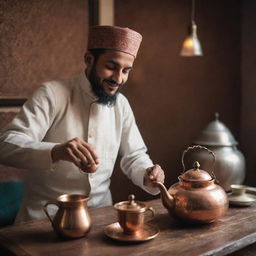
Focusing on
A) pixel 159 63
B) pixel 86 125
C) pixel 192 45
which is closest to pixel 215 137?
pixel 192 45

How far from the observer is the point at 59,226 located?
166 cm

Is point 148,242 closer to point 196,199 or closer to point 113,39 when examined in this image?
point 196,199

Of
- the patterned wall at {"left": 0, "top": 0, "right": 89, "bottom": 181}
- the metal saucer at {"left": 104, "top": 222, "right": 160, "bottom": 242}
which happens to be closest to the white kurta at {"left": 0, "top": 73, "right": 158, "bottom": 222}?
the metal saucer at {"left": 104, "top": 222, "right": 160, "bottom": 242}

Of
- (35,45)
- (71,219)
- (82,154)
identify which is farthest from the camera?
(35,45)

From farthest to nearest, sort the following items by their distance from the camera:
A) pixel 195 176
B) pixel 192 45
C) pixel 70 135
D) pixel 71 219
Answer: pixel 192 45
pixel 70 135
pixel 195 176
pixel 71 219

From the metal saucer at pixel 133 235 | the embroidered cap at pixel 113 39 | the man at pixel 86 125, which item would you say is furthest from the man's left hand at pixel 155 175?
the embroidered cap at pixel 113 39

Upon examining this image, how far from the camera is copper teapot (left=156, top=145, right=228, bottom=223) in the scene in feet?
6.03

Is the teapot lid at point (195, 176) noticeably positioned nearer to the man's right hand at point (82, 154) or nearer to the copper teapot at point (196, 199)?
the copper teapot at point (196, 199)

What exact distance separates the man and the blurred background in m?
0.80

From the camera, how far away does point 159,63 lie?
12.9 ft

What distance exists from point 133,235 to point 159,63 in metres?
2.48

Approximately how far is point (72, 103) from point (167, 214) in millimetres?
894

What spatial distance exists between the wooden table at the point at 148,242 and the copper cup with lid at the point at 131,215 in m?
0.07

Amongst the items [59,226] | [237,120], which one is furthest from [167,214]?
[237,120]
